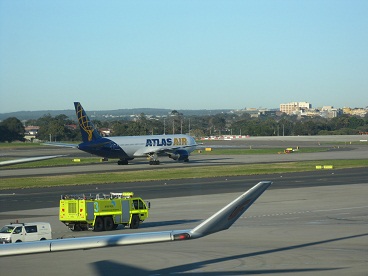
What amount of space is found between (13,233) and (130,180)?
43306 mm

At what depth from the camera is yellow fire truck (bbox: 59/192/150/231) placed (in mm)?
42469

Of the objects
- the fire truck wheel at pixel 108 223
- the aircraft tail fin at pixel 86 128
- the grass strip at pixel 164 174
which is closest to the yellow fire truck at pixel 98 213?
the fire truck wheel at pixel 108 223

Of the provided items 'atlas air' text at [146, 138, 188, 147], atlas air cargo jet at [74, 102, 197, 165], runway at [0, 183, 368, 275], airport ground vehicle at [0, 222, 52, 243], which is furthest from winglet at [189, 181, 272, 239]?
'atlas air' text at [146, 138, 188, 147]

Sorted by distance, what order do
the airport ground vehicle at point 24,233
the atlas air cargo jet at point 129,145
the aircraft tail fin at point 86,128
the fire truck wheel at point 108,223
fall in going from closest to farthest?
the airport ground vehicle at point 24,233 → the fire truck wheel at point 108,223 → the aircraft tail fin at point 86,128 → the atlas air cargo jet at point 129,145

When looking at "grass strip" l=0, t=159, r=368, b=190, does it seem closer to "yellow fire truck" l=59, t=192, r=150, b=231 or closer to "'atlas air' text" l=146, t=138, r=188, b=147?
"'atlas air' text" l=146, t=138, r=188, b=147

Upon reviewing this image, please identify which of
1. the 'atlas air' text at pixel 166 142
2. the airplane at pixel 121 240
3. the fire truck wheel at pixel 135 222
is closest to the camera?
the airplane at pixel 121 240

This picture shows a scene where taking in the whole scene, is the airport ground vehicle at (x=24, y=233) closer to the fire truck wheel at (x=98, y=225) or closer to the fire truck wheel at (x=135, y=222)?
the fire truck wheel at (x=98, y=225)

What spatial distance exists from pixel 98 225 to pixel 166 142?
218 feet

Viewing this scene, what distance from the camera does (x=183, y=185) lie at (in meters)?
73.9

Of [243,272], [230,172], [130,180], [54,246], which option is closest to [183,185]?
[130,180]

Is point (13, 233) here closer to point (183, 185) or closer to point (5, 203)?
point (5, 203)

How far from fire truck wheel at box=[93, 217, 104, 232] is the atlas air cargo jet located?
2371 inches

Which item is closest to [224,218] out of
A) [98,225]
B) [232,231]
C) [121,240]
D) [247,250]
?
[121,240]

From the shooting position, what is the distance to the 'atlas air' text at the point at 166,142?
107m
